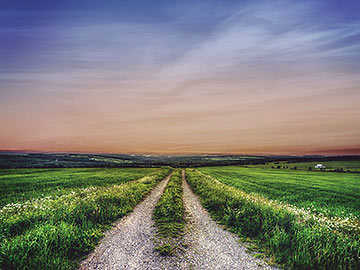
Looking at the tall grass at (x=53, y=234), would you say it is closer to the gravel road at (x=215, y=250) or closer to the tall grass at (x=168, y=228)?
the tall grass at (x=168, y=228)

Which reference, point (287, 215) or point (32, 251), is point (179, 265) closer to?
point (32, 251)

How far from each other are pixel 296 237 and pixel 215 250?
9.46 feet

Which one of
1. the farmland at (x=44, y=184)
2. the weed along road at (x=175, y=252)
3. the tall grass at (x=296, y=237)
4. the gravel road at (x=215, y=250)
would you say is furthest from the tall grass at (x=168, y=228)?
the farmland at (x=44, y=184)

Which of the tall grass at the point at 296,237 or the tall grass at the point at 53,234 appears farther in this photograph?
the tall grass at the point at 296,237

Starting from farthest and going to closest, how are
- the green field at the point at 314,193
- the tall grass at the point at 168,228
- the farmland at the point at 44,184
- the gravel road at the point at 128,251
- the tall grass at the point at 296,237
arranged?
1. the farmland at the point at 44,184
2. the green field at the point at 314,193
3. the tall grass at the point at 168,228
4. the gravel road at the point at 128,251
5. the tall grass at the point at 296,237

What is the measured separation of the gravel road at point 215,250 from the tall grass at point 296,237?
2.47ft

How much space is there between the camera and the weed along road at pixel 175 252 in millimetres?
5527

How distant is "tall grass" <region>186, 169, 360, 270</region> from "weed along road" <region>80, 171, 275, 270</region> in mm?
812

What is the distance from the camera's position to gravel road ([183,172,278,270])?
5559mm

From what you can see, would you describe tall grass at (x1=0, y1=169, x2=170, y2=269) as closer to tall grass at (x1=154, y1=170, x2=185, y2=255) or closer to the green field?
tall grass at (x1=154, y1=170, x2=185, y2=255)

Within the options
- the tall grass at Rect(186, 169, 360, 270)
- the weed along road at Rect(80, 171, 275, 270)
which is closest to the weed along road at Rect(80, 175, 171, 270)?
the weed along road at Rect(80, 171, 275, 270)

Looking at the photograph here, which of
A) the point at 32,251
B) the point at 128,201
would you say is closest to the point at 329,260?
the point at 32,251

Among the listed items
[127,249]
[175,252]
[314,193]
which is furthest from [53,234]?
[314,193]

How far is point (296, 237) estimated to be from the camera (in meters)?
6.33
